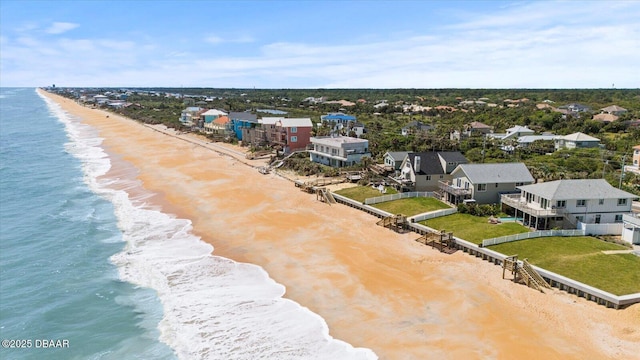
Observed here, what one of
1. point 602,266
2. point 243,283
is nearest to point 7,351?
point 243,283

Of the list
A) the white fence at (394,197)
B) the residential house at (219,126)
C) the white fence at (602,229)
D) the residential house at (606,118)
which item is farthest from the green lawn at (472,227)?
the residential house at (606,118)

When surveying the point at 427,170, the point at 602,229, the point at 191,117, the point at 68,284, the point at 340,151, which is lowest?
the point at 68,284

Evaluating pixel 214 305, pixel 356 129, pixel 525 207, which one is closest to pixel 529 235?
pixel 525 207

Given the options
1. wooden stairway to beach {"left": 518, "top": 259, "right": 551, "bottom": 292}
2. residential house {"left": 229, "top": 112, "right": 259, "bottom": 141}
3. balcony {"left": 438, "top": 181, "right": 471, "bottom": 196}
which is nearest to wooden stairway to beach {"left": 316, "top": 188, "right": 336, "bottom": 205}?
balcony {"left": 438, "top": 181, "right": 471, "bottom": 196}

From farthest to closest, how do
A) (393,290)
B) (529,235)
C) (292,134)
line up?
(292,134), (529,235), (393,290)

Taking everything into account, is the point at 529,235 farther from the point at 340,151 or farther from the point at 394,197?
the point at 340,151

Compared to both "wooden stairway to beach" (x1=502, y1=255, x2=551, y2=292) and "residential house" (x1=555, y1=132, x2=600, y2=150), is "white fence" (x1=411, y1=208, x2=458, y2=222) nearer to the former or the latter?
"wooden stairway to beach" (x1=502, y1=255, x2=551, y2=292)

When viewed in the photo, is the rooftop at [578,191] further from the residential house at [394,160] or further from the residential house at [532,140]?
the residential house at [532,140]
